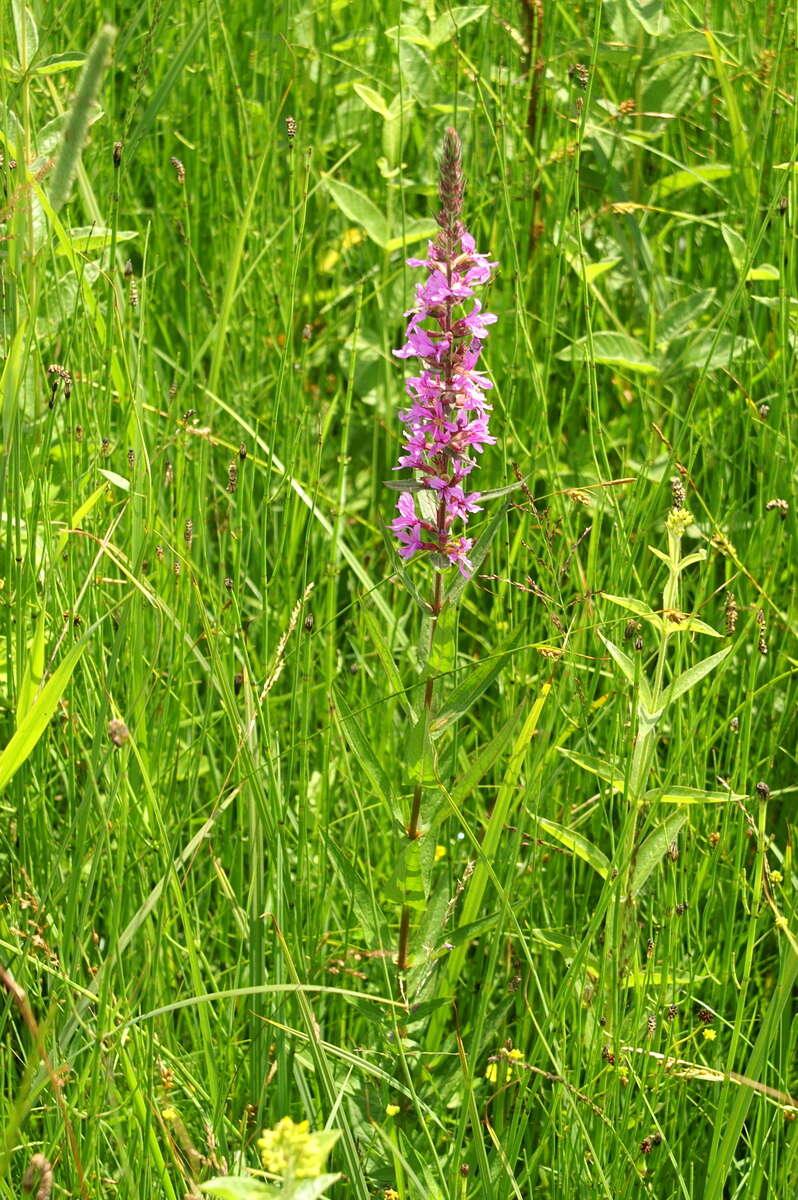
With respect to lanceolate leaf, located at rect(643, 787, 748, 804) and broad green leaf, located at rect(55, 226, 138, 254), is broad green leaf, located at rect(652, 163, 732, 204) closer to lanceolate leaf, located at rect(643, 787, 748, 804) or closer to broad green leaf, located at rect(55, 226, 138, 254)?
broad green leaf, located at rect(55, 226, 138, 254)

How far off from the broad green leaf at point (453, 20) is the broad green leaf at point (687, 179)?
1.79ft

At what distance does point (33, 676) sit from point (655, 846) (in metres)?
0.83

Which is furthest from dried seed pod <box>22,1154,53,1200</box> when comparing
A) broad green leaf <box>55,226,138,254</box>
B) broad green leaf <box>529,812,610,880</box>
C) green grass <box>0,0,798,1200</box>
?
broad green leaf <box>55,226,138,254</box>

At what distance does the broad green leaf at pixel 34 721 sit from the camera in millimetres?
1445

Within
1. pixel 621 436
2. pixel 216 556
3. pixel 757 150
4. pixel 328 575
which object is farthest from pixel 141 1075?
pixel 757 150

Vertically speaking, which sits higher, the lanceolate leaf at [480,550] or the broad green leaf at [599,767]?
the lanceolate leaf at [480,550]

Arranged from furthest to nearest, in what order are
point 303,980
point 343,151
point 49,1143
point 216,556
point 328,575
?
point 343,151 < point 216,556 < point 328,575 < point 303,980 < point 49,1143

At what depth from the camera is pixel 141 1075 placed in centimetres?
146

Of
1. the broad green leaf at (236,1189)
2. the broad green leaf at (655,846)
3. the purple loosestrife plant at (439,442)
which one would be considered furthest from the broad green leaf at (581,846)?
the broad green leaf at (236,1189)

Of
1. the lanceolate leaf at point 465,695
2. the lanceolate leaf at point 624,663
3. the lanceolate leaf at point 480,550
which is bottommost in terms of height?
the lanceolate leaf at point 465,695

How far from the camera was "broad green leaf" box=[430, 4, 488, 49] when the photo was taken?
8.46 ft

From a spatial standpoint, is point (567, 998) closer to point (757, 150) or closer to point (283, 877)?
point (283, 877)

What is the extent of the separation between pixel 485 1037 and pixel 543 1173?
186mm

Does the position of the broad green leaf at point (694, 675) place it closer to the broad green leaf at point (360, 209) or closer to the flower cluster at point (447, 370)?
the flower cluster at point (447, 370)
